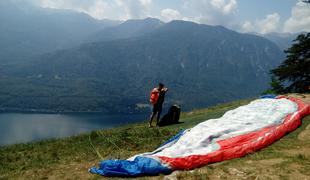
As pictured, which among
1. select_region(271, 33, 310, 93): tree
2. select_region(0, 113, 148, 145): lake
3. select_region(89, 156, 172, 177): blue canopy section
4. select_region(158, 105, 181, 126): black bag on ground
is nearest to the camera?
select_region(89, 156, 172, 177): blue canopy section

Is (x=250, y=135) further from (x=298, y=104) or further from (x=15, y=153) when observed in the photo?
(x=15, y=153)

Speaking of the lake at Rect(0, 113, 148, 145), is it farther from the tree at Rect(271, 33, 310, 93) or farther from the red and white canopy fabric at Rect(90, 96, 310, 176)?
the red and white canopy fabric at Rect(90, 96, 310, 176)

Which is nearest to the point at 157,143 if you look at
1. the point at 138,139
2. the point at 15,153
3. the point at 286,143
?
the point at 138,139

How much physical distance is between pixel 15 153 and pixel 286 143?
1182 centimetres

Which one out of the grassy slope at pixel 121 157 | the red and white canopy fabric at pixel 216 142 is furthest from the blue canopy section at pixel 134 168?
the grassy slope at pixel 121 157

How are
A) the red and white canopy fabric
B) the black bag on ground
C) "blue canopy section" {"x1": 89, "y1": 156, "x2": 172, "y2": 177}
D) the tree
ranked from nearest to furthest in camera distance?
"blue canopy section" {"x1": 89, "y1": 156, "x2": 172, "y2": 177}
the red and white canopy fabric
the black bag on ground
the tree

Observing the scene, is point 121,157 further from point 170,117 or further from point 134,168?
point 170,117

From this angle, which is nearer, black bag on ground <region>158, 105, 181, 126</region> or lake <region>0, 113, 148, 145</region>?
black bag on ground <region>158, 105, 181, 126</region>

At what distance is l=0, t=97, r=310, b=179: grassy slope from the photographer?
9.80 m

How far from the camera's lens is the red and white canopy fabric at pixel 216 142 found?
418 inches

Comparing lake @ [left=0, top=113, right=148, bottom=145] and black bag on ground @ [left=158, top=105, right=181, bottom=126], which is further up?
black bag on ground @ [left=158, top=105, right=181, bottom=126]

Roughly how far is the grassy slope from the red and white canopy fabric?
363 millimetres

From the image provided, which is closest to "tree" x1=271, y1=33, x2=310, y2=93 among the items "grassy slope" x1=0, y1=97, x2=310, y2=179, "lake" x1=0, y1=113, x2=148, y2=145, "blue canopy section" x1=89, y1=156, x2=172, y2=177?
"grassy slope" x1=0, y1=97, x2=310, y2=179

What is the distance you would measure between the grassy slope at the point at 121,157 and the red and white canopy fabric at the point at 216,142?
0.36 meters
